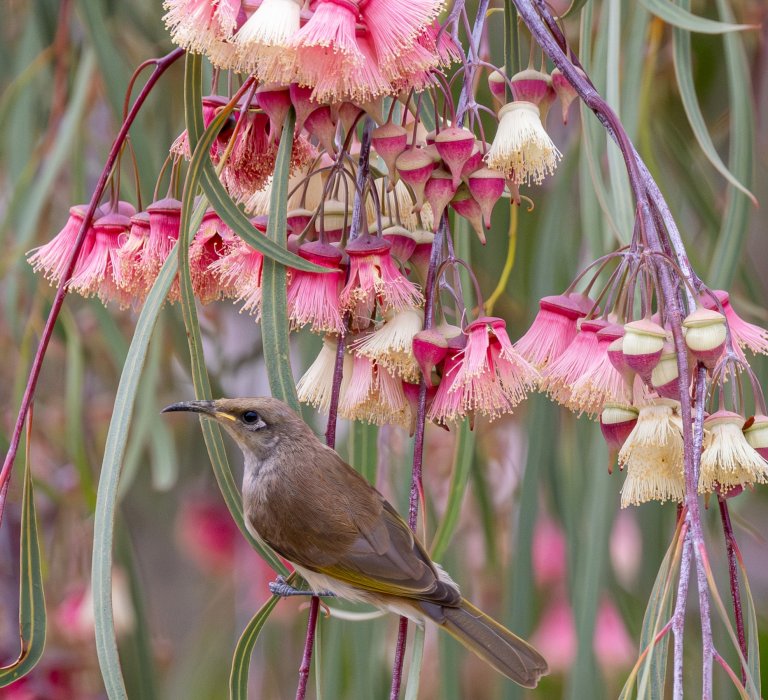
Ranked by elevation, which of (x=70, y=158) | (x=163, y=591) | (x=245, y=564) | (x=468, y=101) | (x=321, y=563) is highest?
(x=70, y=158)

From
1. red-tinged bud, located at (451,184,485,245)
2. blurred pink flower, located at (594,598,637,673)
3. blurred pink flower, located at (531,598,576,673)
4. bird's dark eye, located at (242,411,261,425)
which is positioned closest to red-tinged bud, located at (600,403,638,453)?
red-tinged bud, located at (451,184,485,245)

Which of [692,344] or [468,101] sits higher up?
[468,101]

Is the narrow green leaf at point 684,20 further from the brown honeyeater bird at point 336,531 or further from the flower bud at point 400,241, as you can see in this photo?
the brown honeyeater bird at point 336,531

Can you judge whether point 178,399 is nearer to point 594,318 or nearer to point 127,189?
point 127,189

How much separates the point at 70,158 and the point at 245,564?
984 mm

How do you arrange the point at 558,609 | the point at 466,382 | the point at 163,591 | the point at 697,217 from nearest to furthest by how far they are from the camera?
the point at 466,382, the point at 697,217, the point at 558,609, the point at 163,591

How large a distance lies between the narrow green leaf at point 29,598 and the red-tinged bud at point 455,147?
0.47 m

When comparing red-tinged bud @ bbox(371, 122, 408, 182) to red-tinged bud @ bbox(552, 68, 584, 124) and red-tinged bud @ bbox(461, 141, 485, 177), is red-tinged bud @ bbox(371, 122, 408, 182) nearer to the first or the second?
red-tinged bud @ bbox(461, 141, 485, 177)

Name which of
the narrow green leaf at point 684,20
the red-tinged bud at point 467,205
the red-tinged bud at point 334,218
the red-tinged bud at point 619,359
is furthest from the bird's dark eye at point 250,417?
the narrow green leaf at point 684,20

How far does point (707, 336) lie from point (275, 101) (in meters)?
0.42

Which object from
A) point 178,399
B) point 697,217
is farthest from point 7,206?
point 697,217

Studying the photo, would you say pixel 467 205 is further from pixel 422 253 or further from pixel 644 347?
pixel 644 347

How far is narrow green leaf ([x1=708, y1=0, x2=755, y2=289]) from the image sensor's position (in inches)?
57.5

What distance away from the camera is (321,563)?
135 cm
